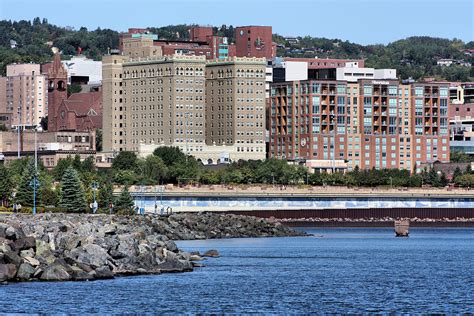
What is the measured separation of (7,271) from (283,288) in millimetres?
17591

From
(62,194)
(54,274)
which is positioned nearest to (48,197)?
(62,194)

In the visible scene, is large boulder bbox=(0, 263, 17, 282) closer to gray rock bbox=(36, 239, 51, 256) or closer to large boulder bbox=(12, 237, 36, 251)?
large boulder bbox=(12, 237, 36, 251)

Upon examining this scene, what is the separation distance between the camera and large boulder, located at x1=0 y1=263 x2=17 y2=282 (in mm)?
96500

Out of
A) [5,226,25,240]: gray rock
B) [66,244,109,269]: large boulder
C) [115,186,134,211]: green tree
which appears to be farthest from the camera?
[115,186,134,211]: green tree

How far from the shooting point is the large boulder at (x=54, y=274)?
9819 cm

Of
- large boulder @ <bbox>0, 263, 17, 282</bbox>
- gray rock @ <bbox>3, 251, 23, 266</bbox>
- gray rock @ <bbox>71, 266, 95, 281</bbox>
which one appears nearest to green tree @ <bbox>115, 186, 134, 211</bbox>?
gray rock @ <bbox>71, 266, 95, 281</bbox>

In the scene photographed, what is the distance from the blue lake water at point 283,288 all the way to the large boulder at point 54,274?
1.24 metres

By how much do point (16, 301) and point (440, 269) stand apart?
42.2 m

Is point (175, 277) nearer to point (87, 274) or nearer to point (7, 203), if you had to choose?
point (87, 274)

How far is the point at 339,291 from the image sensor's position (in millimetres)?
97500

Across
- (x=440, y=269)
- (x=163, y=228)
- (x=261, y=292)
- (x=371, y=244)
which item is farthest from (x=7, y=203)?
(x=261, y=292)

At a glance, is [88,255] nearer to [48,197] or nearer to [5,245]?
[5,245]

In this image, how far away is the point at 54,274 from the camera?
9825 centimetres

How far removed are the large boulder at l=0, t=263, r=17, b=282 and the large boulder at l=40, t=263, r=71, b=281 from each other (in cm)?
190
